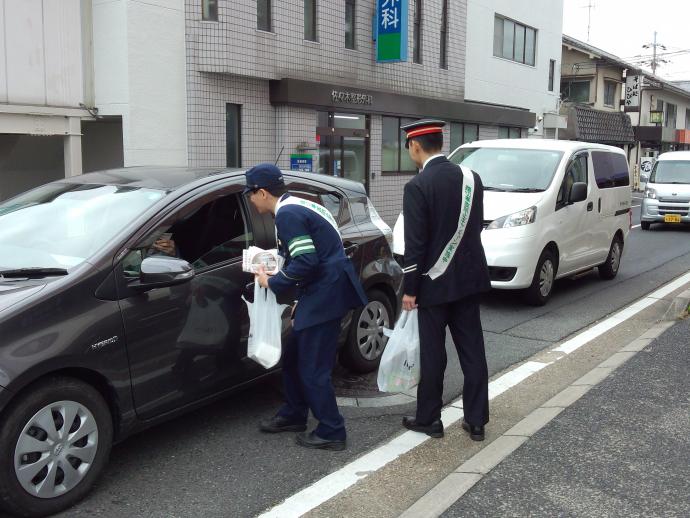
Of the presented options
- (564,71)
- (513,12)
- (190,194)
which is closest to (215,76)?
(190,194)

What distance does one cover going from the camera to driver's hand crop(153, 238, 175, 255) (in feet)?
13.1

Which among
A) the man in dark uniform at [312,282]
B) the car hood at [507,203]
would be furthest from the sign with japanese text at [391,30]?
the man in dark uniform at [312,282]

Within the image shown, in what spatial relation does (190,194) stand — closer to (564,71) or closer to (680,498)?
(680,498)

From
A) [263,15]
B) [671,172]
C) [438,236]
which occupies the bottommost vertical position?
[438,236]

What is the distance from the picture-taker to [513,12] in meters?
24.6

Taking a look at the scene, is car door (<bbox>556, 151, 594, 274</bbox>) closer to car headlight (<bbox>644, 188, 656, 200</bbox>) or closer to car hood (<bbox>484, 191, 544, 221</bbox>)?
car hood (<bbox>484, 191, 544, 221</bbox>)

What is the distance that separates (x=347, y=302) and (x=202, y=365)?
90 centimetres

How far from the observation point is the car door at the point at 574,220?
28.3ft

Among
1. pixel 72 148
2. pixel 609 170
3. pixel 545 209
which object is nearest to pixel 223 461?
pixel 545 209

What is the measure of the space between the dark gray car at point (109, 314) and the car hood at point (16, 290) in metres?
0.01

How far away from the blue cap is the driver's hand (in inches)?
20.9

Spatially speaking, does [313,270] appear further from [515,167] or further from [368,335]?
[515,167]

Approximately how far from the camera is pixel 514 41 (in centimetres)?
2512

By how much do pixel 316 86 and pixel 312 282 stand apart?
12.8 meters
